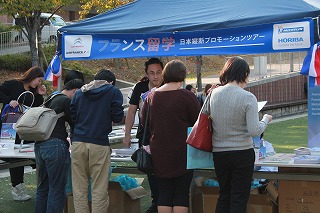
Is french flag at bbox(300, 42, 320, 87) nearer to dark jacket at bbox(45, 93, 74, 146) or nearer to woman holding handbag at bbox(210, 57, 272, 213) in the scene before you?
woman holding handbag at bbox(210, 57, 272, 213)

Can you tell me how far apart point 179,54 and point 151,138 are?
1242 mm

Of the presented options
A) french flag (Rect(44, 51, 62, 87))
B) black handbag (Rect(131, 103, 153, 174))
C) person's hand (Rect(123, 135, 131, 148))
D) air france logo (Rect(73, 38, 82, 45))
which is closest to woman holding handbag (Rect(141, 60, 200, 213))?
black handbag (Rect(131, 103, 153, 174))

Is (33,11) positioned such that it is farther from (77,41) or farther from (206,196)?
Result: (206,196)

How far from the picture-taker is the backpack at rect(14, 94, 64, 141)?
5.45 metres

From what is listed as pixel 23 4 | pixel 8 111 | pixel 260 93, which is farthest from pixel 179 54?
pixel 260 93

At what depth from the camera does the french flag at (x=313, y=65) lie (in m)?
5.21

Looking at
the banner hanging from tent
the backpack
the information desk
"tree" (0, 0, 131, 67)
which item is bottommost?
the information desk

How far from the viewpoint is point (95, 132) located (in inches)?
214

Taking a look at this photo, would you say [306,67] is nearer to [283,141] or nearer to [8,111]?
[8,111]

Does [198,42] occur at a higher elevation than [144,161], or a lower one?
higher

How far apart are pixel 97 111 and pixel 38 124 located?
57 centimetres

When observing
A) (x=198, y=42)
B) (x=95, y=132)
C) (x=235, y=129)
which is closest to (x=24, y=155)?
(x=95, y=132)

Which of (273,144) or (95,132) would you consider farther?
(273,144)

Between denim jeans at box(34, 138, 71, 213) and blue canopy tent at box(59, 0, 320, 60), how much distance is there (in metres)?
1.38
